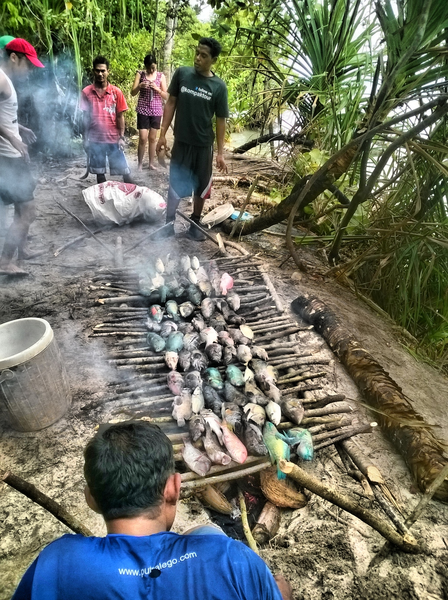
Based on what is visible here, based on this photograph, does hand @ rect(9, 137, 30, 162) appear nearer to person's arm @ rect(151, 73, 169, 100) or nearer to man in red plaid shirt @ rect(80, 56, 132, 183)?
man in red plaid shirt @ rect(80, 56, 132, 183)

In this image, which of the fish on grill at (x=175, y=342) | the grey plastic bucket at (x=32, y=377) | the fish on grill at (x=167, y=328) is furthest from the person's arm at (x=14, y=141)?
the fish on grill at (x=175, y=342)

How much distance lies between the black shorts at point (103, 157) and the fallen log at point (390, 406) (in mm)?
4477

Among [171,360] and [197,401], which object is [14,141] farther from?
[197,401]

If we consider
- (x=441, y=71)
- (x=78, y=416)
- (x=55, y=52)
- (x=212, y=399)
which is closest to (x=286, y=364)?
(x=212, y=399)

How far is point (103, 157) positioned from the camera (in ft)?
22.1

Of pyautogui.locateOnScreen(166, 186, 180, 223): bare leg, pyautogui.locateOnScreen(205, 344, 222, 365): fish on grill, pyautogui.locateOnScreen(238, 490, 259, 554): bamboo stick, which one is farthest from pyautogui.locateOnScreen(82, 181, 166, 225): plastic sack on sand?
pyautogui.locateOnScreen(238, 490, 259, 554): bamboo stick

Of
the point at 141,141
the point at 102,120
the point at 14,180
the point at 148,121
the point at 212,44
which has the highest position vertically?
the point at 212,44

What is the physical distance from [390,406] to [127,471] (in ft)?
7.83

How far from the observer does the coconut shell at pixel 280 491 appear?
243 centimetres

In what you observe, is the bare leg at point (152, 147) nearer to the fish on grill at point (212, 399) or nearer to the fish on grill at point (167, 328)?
the fish on grill at point (167, 328)

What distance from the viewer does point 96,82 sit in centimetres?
620

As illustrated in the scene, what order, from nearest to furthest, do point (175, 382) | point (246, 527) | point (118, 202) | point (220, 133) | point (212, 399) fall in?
point (246, 527) < point (212, 399) < point (175, 382) < point (220, 133) < point (118, 202)

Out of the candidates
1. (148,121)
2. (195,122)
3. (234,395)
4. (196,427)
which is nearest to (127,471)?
(196,427)

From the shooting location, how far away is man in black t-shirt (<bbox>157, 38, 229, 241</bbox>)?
4828mm
